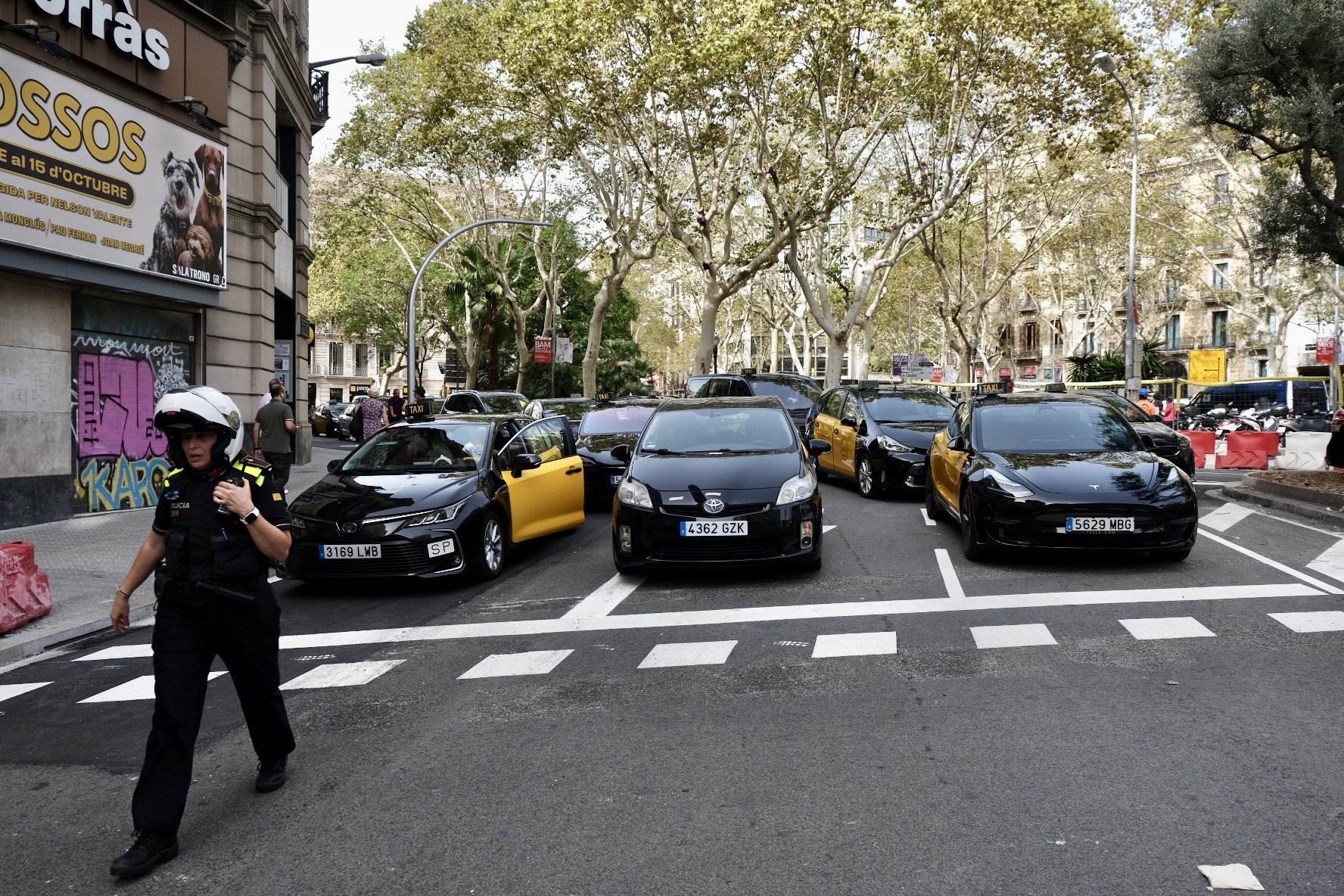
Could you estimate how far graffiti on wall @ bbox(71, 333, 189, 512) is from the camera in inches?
565

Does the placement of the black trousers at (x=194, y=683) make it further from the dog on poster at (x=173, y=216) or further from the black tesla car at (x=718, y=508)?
the dog on poster at (x=173, y=216)

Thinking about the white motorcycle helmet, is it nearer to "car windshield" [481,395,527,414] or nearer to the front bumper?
the front bumper

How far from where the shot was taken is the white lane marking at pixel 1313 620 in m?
6.99

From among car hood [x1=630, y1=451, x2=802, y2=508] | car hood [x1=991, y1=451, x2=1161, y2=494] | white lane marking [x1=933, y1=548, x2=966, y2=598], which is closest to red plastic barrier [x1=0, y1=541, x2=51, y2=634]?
car hood [x1=630, y1=451, x2=802, y2=508]

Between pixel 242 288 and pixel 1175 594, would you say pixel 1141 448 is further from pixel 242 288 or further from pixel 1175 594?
pixel 242 288

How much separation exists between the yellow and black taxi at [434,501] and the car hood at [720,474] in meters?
1.40

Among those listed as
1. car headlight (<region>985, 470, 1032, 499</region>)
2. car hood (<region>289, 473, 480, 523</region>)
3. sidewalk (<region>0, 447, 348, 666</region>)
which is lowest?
sidewalk (<region>0, 447, 348, 666</region>)

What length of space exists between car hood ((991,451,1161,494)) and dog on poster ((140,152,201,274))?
1110 centimetres

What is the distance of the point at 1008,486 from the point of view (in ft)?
30.8

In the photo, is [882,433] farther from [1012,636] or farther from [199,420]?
[199,420]

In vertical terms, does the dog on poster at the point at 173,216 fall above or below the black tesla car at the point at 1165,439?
above

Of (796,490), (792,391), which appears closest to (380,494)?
(796,490)

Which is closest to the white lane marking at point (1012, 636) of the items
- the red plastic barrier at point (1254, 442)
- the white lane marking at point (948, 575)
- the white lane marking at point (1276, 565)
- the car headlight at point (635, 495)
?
the white lane marking at point (948, 575)

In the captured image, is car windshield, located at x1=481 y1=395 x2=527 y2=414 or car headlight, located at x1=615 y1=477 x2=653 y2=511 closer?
car headlight, located at x1=615 y1=477 x2=653 y2=511
